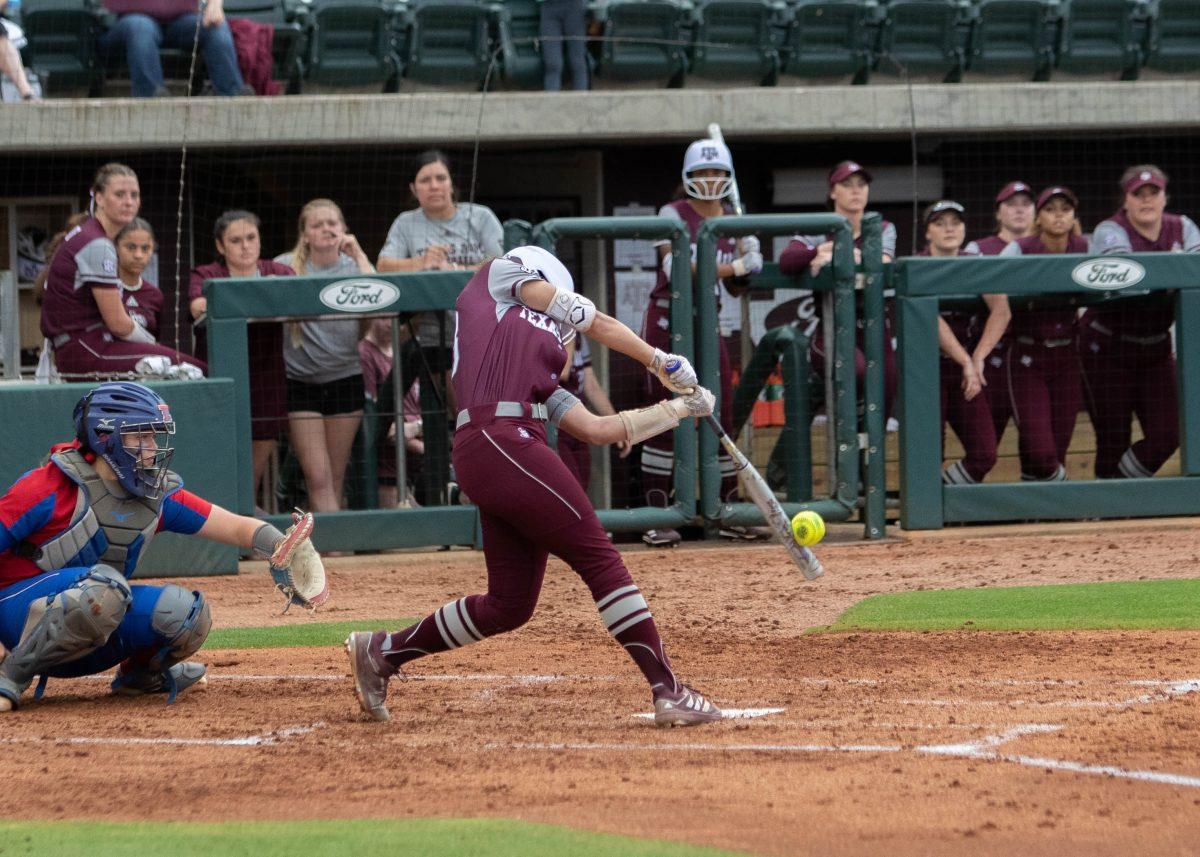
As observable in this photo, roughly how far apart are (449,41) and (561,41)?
1009 millimetres

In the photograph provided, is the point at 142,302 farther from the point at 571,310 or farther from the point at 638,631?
the point at 638,631

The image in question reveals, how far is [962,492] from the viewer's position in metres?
9.92

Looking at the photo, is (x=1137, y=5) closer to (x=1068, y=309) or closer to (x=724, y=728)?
(x=1068, y=309)

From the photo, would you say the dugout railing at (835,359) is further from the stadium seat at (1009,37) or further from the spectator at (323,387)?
the stadium seat at (1009,37)

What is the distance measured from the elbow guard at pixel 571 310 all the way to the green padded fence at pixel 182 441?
15.2 feet

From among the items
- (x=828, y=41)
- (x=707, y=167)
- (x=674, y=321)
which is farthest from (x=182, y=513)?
(x=828, y=41)

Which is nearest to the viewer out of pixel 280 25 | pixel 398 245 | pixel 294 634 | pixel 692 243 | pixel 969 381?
pixel 294 634

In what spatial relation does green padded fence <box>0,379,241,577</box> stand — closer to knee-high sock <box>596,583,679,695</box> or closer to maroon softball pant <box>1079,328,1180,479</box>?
knee-high sock <box>596,583,679,695</box>

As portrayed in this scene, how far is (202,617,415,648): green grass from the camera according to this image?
23.6ft

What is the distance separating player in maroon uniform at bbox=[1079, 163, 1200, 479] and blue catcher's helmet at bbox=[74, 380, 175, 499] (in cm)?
645

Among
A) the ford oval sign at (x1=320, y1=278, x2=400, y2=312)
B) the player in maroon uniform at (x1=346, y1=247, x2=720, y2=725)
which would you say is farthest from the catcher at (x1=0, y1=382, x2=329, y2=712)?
the ford oval sign at (x1=320, y1=278, x2=400, y2=312)

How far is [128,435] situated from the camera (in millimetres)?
5457

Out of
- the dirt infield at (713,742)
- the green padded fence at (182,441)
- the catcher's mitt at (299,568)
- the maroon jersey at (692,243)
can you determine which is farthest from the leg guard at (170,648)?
the maroon jersey at (692,243)

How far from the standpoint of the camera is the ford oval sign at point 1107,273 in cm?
970
